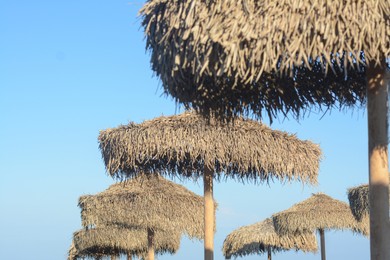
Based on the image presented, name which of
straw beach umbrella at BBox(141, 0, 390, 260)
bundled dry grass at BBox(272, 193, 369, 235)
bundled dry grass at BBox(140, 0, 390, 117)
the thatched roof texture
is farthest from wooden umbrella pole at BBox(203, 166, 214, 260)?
bundled dry grass at BBox(272, 193, 369, 235)

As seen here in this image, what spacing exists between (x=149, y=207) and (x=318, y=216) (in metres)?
7.56

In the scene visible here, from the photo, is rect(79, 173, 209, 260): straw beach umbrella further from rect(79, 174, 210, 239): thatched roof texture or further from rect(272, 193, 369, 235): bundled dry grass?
rect(272, 193, 369, 235): bundled dry grass

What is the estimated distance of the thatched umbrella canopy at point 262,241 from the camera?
79.1 feet

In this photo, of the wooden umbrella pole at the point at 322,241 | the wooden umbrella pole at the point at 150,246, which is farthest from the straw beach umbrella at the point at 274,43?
the wooden umbrella pole at the point at 322,241

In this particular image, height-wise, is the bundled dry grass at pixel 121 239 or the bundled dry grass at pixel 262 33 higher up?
the bundled dry grass at pixel 121 239

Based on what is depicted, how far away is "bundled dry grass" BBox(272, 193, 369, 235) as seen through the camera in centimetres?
2092

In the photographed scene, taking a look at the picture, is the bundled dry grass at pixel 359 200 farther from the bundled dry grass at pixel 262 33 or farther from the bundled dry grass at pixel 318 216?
the bundled dry grass at pixel 262 33

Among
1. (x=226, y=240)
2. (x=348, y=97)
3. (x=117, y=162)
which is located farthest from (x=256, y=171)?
(x=226, y=240)

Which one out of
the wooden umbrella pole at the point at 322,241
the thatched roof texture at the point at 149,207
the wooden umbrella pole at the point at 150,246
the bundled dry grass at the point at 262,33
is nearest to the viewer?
the bundled dry grass at the point at 262,33

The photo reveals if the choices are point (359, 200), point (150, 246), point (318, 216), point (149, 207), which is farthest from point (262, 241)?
point (149, 207)

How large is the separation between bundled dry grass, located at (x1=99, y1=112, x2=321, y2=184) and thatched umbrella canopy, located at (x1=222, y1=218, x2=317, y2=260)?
12.8 meters

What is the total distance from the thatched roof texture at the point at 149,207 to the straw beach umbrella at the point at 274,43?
993 cm

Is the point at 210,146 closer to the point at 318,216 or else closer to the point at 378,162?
the point at 378,162

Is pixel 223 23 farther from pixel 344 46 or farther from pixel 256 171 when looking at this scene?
pixel 256 171
